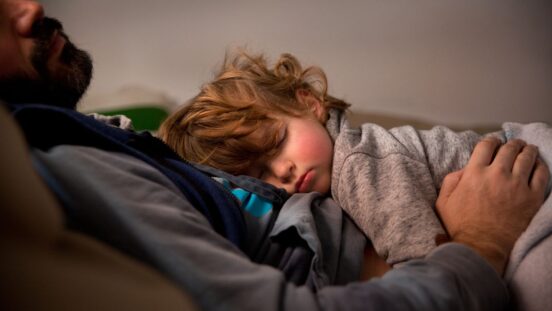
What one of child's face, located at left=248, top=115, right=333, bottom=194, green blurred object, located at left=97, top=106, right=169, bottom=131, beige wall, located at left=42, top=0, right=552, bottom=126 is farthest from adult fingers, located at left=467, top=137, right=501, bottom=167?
green blurred object, located at left=97, top=106, right=169, bottom=131

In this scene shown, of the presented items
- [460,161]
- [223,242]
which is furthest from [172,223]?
[460,161]

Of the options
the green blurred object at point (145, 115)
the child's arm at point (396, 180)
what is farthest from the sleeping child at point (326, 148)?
the green blurred object at point (145, 115)

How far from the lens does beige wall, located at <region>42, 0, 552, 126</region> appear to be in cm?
138

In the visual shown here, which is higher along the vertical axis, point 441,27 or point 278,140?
point 441,27

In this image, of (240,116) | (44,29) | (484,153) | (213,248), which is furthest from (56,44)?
(484,153)

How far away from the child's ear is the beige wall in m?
0.46

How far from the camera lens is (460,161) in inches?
32.0

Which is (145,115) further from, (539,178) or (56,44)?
(539,178)

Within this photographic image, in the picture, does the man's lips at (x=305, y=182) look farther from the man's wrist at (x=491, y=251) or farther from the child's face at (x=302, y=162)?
the man's wrist at (x=491, y=251)

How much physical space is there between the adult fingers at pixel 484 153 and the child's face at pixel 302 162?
29cm

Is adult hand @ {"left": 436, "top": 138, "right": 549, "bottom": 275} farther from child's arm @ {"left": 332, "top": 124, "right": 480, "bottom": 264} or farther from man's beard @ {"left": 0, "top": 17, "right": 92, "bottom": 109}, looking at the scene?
man's beard @ {"left": 0, "top": 17, "right": 92, "bottom": 109}

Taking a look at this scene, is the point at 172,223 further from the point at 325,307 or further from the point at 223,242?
the point at 325,307

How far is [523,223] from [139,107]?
1.46m

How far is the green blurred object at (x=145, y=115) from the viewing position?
5.44 feet
